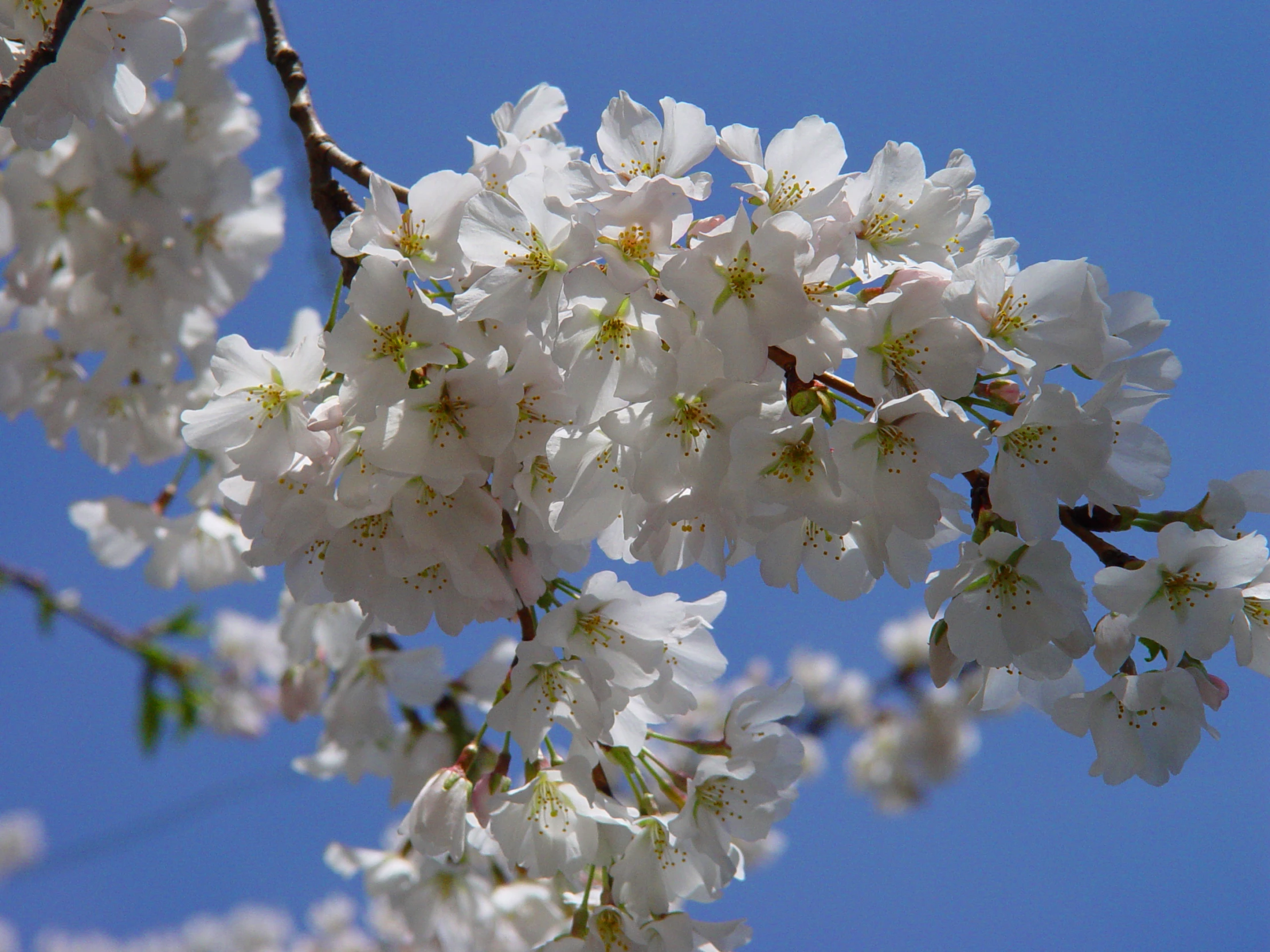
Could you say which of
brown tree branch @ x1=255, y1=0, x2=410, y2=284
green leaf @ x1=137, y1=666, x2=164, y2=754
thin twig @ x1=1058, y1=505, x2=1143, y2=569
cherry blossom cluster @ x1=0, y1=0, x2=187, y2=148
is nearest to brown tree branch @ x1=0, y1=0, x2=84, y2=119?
cherry blossom cluster @ x1=0, y1=0, x2=187, y2=148

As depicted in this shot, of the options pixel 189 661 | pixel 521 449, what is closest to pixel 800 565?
pixel 521 449

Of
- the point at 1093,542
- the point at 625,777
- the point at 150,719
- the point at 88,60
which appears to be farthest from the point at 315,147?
the point at 150,719

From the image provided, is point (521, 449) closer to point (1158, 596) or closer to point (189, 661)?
point (1158, 596)

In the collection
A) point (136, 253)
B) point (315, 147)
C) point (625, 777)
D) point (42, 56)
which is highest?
point (136, 253)

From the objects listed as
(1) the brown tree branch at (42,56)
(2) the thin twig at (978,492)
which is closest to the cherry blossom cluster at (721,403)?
(2) the thin twig at (978,492)

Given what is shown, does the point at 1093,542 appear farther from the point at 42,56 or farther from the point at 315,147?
the point at 42,56
